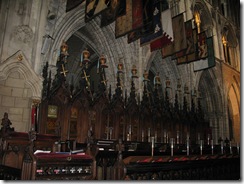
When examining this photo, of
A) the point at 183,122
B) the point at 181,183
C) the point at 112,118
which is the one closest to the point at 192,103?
the point at 183,122

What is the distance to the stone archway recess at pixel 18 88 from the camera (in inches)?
241

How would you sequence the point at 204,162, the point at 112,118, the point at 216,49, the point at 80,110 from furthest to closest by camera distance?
the point at 216,49
the point at 112,118
the point at 80,110
the point at 204,162

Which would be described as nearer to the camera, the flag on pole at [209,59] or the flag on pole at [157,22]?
the flag on pole at [157,22]

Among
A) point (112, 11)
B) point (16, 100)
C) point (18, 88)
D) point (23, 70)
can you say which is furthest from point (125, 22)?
point (16, 100)

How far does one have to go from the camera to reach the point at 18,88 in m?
6.48

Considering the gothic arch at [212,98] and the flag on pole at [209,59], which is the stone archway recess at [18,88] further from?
the gothic arch at [212,98]

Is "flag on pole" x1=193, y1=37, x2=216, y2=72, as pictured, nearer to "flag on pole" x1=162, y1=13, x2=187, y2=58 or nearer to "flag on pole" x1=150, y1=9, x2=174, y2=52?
"flag on pole" x1=162, y1=13, x2=187, y2=58

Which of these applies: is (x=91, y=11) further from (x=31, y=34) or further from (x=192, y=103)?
(x=192, y=103)

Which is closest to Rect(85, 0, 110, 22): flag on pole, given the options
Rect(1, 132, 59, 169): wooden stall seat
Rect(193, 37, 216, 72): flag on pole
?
Rect(1, 132, 59, 169): wooden stall seat

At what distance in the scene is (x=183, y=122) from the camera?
13.7 metres

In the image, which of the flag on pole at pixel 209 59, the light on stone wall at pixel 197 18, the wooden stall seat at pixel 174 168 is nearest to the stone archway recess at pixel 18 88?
the wooden stall seat at pixel 174 168

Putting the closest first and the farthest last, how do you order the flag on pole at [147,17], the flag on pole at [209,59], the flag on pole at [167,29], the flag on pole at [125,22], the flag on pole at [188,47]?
the flag on pole at [147,17], the flag on pole at [125,22], the flag on pole at [167,29], the flag on pole at [188,47], the flag on pole at [209,59]

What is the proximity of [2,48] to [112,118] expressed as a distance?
5267 mm

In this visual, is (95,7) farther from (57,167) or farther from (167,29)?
(57,167)
